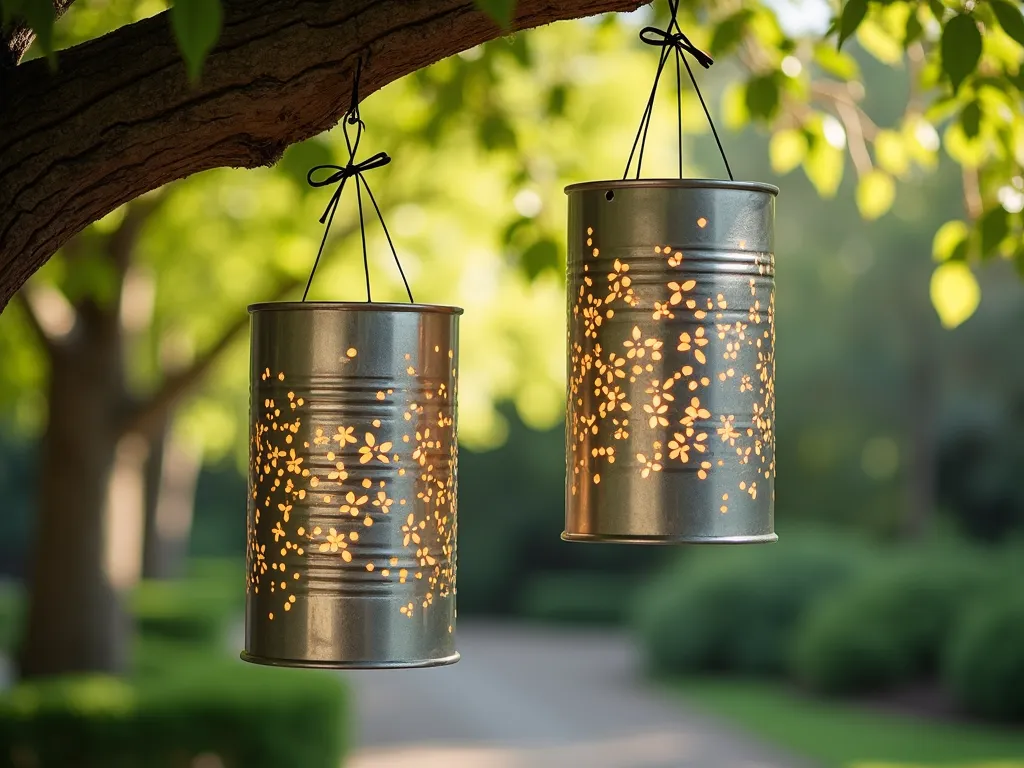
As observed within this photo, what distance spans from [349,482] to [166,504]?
17784 mm

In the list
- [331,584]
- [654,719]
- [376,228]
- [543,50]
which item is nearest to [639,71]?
[543,50]

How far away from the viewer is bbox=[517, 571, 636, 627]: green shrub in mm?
26094

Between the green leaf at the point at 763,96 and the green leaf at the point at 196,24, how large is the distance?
285cm

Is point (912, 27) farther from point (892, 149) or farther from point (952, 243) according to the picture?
point (892, 149)

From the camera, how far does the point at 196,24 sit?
1.56 m

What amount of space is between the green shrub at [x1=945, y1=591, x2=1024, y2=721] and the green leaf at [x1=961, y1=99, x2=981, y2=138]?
412 inches

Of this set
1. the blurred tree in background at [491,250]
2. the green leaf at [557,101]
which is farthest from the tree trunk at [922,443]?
the green leaf at [557,101]

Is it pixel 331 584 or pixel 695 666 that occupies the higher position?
pixel 331 584

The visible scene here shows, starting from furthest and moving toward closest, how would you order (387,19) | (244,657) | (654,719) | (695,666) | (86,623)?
(695,666) → (654,719) → (86,623) → (244,657) → (387,19)

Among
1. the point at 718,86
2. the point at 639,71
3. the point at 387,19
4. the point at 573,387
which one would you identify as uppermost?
the point at 718,86

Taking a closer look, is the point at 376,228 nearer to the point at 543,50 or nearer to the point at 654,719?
the point at 543,50

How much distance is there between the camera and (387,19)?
2.17 metres

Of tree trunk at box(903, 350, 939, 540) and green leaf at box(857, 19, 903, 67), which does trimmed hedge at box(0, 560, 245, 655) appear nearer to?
green leaf at box(857, 19, 903, 67)

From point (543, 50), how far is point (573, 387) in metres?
7.71
